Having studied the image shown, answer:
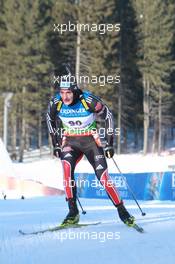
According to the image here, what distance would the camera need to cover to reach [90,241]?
6102mm

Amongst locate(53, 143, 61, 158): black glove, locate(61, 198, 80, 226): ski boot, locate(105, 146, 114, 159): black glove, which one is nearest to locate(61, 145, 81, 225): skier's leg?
locate(61, 198, 80, 226): ski boot

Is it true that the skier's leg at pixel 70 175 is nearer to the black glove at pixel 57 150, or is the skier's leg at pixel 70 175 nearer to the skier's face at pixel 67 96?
the black glove at pixel 57 150

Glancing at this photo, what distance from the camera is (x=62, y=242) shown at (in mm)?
6004

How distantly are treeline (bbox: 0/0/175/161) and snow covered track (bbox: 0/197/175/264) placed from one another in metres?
33.1

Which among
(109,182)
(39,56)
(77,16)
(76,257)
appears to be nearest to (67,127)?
(109,182)

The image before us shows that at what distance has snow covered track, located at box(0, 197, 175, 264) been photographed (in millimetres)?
5195

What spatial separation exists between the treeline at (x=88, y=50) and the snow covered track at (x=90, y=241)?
33.1 m

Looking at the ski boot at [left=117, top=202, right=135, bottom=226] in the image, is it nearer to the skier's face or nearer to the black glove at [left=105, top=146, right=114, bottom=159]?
the black glove at [left=105, top=146, right=114, bottom=159]

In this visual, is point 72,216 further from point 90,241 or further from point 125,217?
point 90,241

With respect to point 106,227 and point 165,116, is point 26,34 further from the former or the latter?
point 106,227

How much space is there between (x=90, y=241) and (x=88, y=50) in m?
36.3

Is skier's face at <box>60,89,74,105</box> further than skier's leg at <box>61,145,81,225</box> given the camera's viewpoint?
No

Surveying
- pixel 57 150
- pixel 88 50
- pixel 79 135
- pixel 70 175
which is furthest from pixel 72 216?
pixel 88 50

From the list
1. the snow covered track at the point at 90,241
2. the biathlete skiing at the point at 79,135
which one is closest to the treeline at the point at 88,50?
the snow covered track at the point at 90,241
